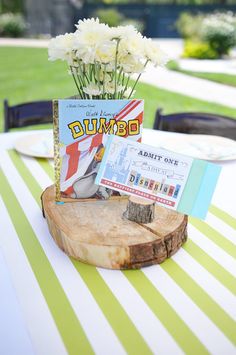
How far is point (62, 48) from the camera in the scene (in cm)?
104

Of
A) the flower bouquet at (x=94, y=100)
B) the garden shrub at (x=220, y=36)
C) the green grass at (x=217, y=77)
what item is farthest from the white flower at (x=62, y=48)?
the garden shrub at (x=220, y=36)

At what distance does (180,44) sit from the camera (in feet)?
42.8

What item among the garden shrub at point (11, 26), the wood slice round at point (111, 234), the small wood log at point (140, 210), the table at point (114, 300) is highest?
the small wood log at point (140, 210)

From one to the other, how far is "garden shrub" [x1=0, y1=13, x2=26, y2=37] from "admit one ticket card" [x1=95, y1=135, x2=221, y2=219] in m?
15.2

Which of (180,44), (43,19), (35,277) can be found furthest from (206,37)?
(35,277)

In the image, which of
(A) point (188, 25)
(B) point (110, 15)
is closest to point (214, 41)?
(A) point (188, 25)

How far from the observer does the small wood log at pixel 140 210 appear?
3.45 ft

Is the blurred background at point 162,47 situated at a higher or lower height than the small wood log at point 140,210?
lower

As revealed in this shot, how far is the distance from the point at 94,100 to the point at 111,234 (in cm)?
34

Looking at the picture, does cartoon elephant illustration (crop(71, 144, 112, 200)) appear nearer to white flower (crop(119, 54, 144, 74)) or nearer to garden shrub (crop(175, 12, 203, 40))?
white flower (crop(119, 54, 144, 74))

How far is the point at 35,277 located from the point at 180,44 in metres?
13.0

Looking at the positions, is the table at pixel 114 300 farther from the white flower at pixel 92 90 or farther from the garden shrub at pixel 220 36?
the garden shrub at pixel 220 36

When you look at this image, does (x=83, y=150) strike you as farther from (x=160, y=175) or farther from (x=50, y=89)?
(x=50, y=89)

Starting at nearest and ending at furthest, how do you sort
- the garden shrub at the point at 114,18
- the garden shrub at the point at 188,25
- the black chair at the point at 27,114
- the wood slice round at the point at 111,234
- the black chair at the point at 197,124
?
the wood slice round at the point at 111,234 < the black chair at the point at 197,124 < the black chair at the point at 27,114 < the garden shrub at the point at 188,25 < the garden shrub at the point at 114,18
